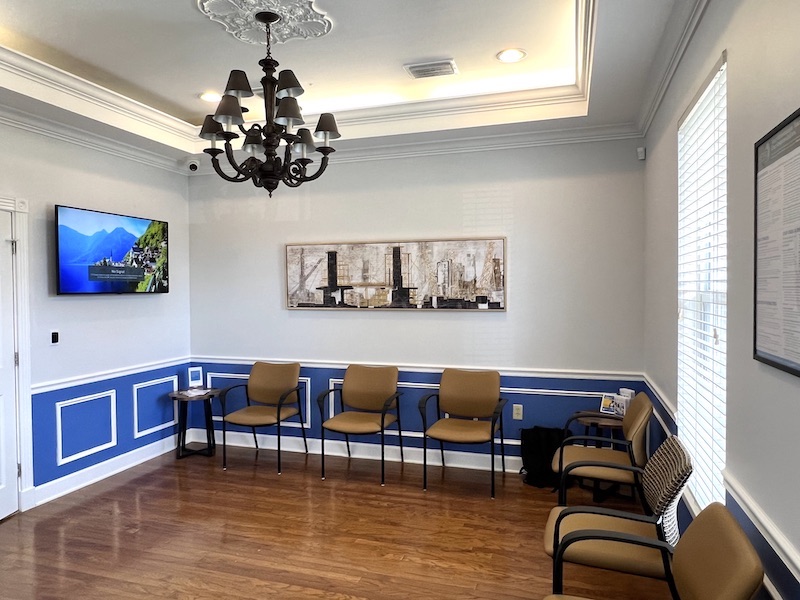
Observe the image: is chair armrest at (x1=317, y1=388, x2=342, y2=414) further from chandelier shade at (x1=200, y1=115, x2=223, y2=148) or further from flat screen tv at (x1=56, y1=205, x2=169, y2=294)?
chandelier shade at (x1=200, y1=115, x2=223, y2=148)

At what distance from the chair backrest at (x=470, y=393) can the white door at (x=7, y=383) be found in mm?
3110

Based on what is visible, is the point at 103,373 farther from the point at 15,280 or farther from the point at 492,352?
the point at 492,352

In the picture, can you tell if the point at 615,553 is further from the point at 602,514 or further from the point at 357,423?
the point at 357,423

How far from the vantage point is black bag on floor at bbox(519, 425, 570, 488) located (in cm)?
414

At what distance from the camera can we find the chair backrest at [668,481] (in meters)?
2.14

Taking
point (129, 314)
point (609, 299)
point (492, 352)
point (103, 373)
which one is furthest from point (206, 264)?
point (609, 299)

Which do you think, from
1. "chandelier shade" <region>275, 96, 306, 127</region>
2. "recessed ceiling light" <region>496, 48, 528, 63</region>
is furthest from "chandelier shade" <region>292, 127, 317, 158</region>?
"recessed ceiling light" <region>496, 48, 528, 63</region>

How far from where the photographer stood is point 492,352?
454 cm

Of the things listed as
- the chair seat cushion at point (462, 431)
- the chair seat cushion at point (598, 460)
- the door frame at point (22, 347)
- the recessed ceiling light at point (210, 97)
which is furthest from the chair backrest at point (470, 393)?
the door frame at point (22, 347)

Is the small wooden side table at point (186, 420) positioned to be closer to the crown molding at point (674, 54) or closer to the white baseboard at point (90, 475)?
the white baseboard at point (90, 475)

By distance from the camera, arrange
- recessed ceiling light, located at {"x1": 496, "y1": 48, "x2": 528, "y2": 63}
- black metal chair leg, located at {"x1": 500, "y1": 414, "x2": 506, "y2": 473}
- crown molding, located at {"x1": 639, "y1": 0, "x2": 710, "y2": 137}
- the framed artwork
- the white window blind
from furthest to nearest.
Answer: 1. the framed artwork
2. black metal chair leg, located at {"x1": 500, "y1": 414, "x2": 506, "y2": 473}
3. recessed ceiling light, located at {"x1": 496, "y1": 48, "x2": 528, "y2": 63}
4. crown molding, located at {"x1": 639, "y1": 0, "x2": 710, "y2": 137}
5. the white window blind

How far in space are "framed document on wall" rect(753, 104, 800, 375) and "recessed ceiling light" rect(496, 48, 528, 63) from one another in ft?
7.42

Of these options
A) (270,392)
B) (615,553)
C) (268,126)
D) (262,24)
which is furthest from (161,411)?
(615,553)

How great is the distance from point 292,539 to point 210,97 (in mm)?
3354
